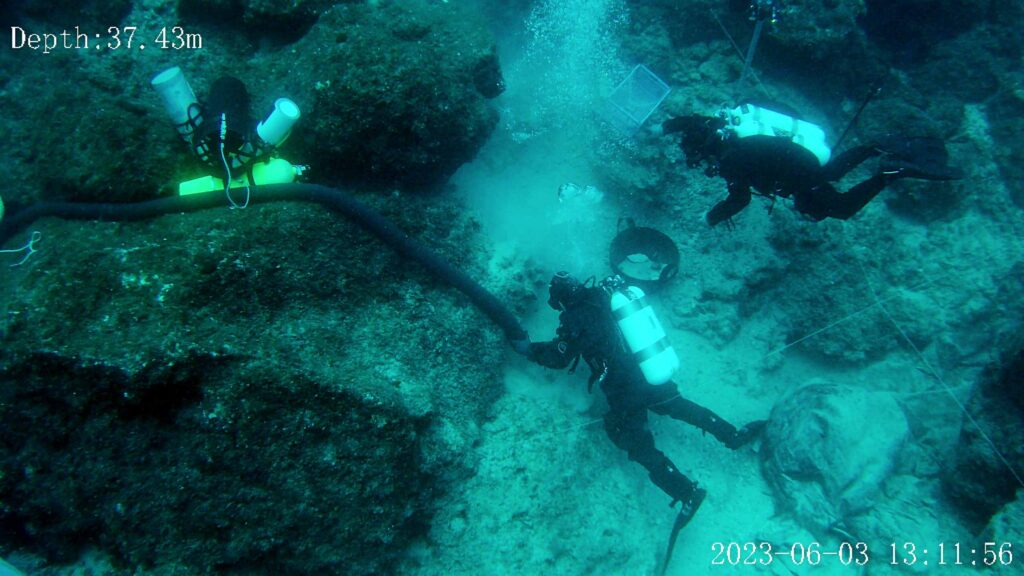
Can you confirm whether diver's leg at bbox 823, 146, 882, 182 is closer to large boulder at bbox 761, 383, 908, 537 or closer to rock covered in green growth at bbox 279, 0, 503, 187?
large boulder at bbox 761, 383, 908, 537

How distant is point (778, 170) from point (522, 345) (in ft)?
10.4

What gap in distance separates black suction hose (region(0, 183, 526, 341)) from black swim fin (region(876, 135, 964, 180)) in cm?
444

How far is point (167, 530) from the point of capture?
3.01 metres

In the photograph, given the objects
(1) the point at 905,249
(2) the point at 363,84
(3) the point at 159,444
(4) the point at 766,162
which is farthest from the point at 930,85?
(3) the point at 159,444

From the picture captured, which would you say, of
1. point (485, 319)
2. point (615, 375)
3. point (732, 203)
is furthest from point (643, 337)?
point (732, 203)

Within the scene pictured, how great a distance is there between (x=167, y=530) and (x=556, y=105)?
6552 mm

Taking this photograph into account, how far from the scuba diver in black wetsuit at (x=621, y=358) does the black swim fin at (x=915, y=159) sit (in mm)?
2826

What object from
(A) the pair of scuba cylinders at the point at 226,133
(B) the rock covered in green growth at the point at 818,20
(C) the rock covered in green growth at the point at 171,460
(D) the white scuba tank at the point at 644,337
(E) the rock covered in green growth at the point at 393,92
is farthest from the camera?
(B) the rock covered in green growth at the point at 818,20

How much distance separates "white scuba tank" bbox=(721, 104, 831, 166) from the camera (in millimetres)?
4781

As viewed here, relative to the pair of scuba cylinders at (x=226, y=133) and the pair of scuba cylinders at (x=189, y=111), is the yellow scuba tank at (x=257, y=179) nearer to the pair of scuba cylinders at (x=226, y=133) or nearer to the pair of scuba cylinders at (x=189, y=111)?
the pair of scuba cylinders at (x=226, y=133)

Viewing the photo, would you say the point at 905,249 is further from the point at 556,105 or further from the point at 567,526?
the point at 567,526

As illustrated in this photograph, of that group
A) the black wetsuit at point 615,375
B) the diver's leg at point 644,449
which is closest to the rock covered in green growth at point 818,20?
the black wetsuit at point 615,375

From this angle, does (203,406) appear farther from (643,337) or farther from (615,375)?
(643,337)

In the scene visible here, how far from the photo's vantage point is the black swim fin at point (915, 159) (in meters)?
4.62
